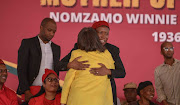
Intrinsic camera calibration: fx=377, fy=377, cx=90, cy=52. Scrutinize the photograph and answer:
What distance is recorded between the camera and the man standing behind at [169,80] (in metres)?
4.85

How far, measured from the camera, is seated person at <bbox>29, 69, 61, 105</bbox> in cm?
369

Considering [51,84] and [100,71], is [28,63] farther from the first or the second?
[100,71]

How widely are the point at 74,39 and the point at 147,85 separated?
177 cm

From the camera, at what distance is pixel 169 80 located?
16.1 feet

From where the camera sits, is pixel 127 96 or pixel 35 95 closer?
pixel 35 95

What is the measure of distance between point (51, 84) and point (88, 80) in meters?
1.03

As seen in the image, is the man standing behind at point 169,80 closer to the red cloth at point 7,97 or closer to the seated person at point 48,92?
the seated person at point 48,92

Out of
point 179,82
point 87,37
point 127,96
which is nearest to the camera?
point 87,37

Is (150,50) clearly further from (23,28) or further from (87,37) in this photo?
(87,37)

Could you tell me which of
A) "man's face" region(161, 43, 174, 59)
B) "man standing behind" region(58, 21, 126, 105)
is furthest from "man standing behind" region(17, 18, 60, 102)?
"man's face" region(161, 43, 174, 59)

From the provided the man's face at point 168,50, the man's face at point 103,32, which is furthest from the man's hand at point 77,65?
the man's face at point 168,50

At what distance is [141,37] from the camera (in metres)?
6.43

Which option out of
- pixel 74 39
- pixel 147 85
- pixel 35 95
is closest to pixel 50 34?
pixel 35 95

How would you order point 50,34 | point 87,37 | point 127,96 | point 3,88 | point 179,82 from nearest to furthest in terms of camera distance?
point 87,37
point 50,34
point 3,88
point 179,82
point 127,96
